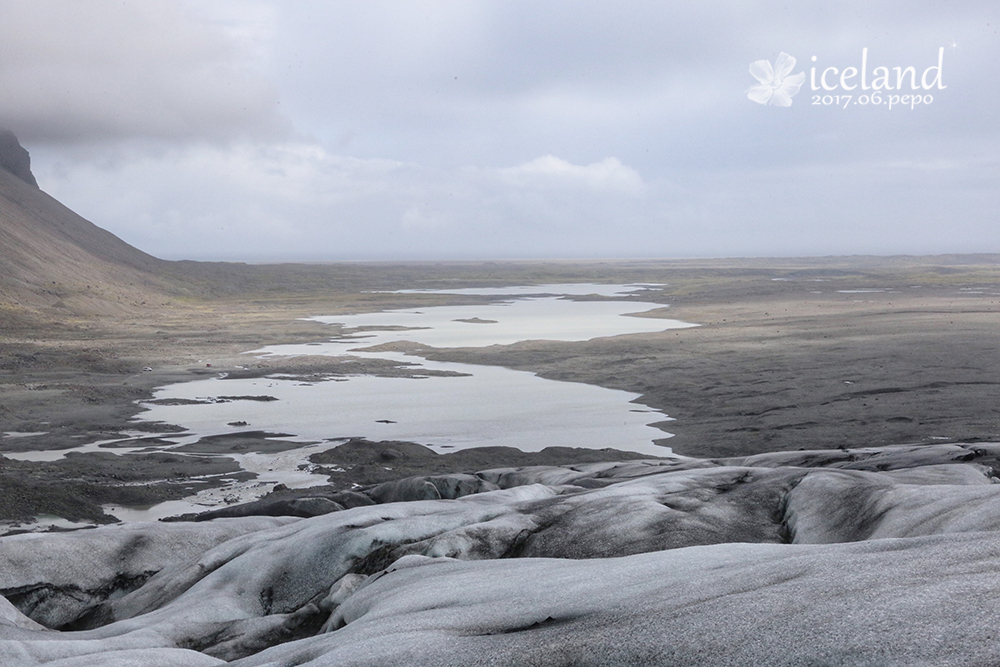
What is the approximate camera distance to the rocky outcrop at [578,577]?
222 inches

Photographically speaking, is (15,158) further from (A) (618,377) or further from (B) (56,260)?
(A) (618,377)

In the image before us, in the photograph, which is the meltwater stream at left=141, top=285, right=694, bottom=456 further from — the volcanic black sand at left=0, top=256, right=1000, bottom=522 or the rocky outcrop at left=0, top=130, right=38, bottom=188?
the rocky outcrop at left=0, top=130, right=38, bottom=188

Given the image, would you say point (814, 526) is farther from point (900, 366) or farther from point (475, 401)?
point (900, 366)

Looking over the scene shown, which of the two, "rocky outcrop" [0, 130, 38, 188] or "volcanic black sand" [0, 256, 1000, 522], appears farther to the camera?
"rocky outcrop" [0, 130, 38, 188]

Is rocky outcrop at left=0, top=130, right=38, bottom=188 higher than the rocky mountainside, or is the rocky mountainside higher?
rocky outcrop at left=0, top=130, right=38, bottom=188

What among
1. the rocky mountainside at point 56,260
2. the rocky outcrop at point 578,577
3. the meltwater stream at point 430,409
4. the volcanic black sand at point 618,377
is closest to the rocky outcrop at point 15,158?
the rocky mountainside at point 56,260

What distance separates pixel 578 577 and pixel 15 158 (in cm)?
14379

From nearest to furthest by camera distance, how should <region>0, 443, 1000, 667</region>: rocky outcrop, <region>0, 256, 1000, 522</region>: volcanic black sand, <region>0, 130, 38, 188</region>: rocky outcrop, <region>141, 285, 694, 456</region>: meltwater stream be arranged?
<region>0, 443, 1000, 667</region>: rocky outcrop → <region>0, 256, 1000, 522</region>: volcanic black sand → <region>141, 285, 694, 456</region>: meltwater stream → <region>0, 130, 38, 188</region>: rocky outcrop

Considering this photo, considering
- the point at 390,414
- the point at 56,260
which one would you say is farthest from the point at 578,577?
the point at 56,260

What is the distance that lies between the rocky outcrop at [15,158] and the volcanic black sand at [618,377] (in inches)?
2854

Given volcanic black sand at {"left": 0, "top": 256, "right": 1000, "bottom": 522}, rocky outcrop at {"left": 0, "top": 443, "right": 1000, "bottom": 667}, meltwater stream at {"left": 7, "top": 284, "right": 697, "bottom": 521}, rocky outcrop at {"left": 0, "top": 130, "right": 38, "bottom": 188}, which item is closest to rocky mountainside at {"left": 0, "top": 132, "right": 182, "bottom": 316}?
rocky outcrop at {"left": 0, "top": 130, "right": 38, "bottom": 188}

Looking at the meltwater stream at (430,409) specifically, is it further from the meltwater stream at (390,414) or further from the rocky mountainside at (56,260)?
the rocky mountainside at (56,260)

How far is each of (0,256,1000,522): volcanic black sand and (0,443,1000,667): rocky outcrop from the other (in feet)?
21.9

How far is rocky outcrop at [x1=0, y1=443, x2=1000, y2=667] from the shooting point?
18.5 ft
